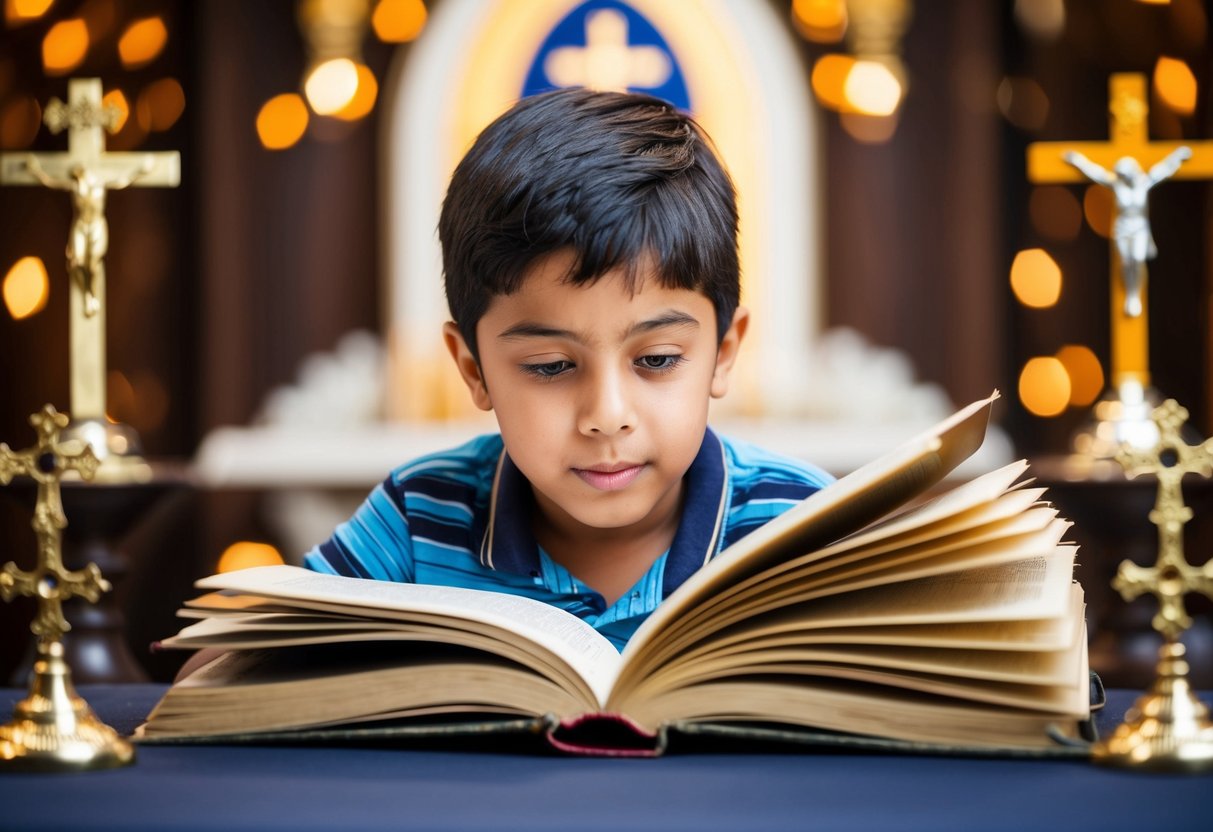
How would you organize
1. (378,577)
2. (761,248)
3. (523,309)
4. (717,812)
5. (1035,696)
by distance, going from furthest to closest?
(761,248) → (378,577) → (523,309) → (1035,696) → (717,812)

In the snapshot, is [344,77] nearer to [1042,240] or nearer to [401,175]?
[401,175]

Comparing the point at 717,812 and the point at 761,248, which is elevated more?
the point at 761,248

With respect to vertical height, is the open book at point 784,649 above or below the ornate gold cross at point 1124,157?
below

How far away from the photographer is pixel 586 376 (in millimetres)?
1043

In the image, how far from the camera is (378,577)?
1188 millimetres

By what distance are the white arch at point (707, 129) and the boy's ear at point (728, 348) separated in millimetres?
2128

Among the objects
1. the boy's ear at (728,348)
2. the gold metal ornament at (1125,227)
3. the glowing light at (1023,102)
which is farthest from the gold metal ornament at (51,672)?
the glowing light at (1023,102)

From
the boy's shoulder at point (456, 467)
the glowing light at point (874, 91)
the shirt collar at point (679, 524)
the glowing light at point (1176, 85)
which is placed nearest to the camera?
the shirt collar at point (679, 524)

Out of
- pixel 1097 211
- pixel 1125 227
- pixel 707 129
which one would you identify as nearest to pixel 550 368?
pixel 1125 227

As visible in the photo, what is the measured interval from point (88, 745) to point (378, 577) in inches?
18.9

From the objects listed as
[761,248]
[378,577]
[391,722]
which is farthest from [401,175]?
[391,722]

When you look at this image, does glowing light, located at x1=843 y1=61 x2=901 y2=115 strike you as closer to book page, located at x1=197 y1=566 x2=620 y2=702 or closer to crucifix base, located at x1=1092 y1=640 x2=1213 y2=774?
book page, located at x1=197 y1=566 x2=620 y2=702

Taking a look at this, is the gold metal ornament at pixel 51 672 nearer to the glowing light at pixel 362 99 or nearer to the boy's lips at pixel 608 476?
the boy's lips at pixel 608 476

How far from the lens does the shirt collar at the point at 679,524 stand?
3.77 ft
